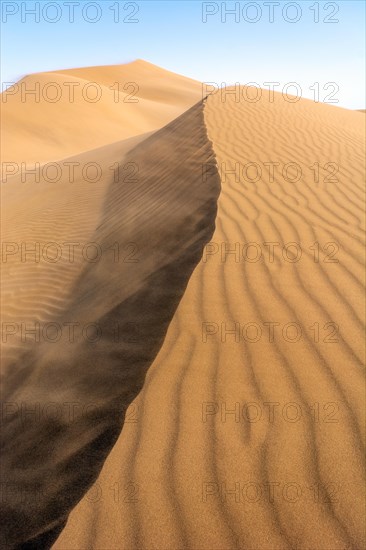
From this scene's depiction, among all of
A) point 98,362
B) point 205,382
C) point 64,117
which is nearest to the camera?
point 205,382

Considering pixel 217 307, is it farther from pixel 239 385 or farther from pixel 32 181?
pixel 32 181

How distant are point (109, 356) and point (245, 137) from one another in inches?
215

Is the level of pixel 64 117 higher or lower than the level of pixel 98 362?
higher

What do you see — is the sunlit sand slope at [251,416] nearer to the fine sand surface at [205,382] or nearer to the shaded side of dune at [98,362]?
the fine sand surface at [205,382]

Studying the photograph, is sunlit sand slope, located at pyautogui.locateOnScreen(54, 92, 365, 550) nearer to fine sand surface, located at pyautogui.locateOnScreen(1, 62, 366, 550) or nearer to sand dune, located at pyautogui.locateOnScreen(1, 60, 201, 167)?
fine sand surface, located at pyautogui.locateOnScreen(1, 62, 366, 550)

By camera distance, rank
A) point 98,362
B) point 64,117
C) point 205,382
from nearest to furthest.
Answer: point 205,382 → point 98,362 → point 64,117

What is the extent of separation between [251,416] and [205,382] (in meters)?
0.32

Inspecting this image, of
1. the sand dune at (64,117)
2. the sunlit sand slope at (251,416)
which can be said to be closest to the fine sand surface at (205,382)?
the sunlit sand slope at (251,416)

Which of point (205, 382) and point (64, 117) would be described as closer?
point (205, 382)

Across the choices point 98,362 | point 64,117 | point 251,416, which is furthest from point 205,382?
point 64,117

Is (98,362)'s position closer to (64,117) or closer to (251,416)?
(251,416)

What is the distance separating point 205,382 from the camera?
2.42m

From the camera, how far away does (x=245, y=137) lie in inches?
293

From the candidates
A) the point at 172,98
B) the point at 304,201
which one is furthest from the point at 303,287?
the point at 172,98
